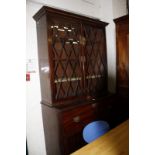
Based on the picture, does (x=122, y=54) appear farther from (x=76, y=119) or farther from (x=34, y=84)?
(x=34, y=84)

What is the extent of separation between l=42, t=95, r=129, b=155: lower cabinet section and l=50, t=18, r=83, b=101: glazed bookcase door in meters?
0.20

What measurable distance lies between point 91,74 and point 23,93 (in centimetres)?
168

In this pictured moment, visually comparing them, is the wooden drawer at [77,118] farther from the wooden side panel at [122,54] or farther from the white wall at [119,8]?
the white wall at [119,8]

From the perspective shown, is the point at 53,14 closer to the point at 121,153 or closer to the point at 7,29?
the point at 7,29

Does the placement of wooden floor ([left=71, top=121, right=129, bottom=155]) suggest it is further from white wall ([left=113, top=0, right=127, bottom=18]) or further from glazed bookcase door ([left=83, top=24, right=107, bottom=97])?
white wall ([left=113, top=0, right=127, bottom=18])

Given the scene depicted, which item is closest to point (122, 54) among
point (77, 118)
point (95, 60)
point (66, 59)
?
point (95, 60)

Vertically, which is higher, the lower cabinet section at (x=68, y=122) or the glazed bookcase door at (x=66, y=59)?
the glazed bookcase door at (x=66, y=59)

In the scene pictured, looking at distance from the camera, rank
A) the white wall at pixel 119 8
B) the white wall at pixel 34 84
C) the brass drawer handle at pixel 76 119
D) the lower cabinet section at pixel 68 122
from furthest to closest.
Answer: the white wall at pixel 119 8
the white wall at pixel 34 84
the brass drawer handle at pixel 76 119
the lower cabinet section at pixel 68 122

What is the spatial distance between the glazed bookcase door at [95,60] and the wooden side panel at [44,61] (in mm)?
576

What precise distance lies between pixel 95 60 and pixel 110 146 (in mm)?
1475

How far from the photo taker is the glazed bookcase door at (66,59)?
6.08ft

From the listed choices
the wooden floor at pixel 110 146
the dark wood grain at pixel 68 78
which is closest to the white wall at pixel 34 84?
the dark wood grain at pixel 68 78

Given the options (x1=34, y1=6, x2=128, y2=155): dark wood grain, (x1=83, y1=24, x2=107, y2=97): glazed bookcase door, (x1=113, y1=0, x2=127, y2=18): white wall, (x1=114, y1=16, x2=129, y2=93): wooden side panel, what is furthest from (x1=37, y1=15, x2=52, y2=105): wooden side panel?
(x1=113, y1=0, x2=127, y2=18): white wall
